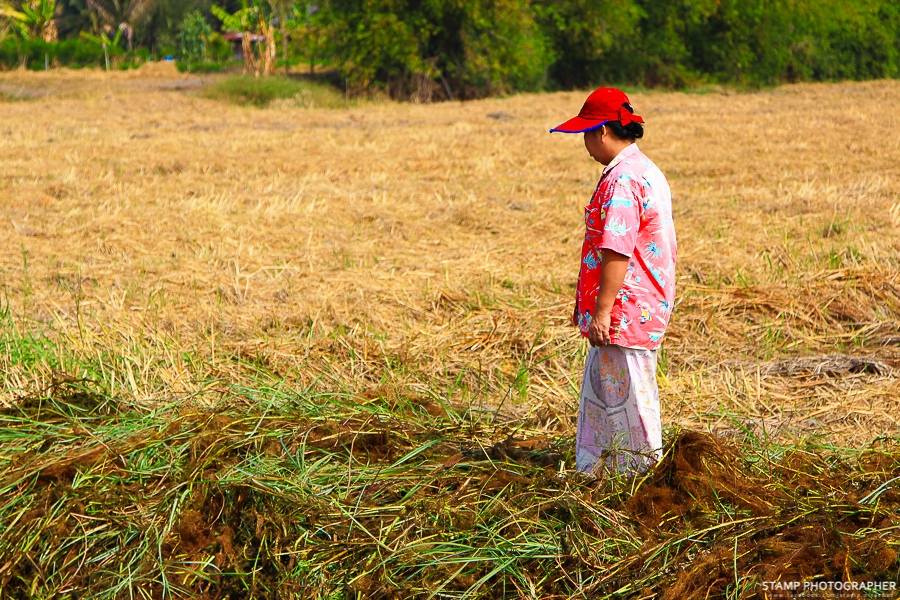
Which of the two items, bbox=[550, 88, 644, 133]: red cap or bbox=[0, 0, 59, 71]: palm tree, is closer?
bbox=[550, 88, 644, 133]: red cap

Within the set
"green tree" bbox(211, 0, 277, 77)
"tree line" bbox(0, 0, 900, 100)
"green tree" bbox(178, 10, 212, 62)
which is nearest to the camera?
"tree line" bbox(0, 0, 900, 100)

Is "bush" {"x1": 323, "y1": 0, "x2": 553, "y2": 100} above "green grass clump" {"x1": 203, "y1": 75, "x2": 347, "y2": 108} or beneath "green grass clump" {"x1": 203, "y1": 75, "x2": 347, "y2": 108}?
above

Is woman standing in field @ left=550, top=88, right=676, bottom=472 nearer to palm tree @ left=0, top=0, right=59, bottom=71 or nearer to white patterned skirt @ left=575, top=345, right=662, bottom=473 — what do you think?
white patterned skirt @ left=575, top=345, right=662, bottom=473

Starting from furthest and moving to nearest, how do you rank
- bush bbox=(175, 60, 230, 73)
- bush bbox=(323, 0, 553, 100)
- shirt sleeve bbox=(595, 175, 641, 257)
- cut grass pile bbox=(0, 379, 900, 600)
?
bush bbox=(175, 60, 230, 73) < bush bbox=(323, 0, 553, 100) < shirt sleeve bbox=(595, 175, 641, 257) < cut grass pile bbox=(0, 379, 900, 600)

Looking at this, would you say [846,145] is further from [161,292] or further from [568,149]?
[161,292]

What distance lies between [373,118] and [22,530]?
1663 centimetres

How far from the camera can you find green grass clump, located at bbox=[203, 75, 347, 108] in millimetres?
23266

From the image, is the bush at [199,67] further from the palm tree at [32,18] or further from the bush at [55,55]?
the palm tree at [32,18]

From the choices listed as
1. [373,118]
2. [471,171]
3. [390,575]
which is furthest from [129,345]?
[373,118]

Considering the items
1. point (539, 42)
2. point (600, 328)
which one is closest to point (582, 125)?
point (600, 328)

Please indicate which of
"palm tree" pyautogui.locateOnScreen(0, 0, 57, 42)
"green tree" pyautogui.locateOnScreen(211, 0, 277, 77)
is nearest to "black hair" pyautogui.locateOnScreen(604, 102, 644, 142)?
"green tree" pyautogui.locateOnScreen(211, 0, 277, 77)

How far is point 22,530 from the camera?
3.18 meters

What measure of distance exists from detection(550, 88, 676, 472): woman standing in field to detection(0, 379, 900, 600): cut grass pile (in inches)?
6.0

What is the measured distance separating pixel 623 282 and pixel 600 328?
6.7 inches
